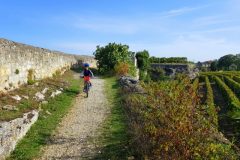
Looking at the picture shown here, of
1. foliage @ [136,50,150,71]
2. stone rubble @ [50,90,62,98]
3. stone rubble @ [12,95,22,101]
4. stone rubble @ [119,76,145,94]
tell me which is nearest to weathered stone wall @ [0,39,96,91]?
stone rubble @ [12,95,22,101]

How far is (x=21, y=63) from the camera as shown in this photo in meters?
15.6

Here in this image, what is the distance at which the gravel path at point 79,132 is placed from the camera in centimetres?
928

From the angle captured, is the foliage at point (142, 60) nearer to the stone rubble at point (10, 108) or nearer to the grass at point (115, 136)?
the grass at point (115, 136)

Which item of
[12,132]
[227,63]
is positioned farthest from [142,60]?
[227,63]

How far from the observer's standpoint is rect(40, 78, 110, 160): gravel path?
30.5 ft

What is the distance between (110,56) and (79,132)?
1989 centimetres

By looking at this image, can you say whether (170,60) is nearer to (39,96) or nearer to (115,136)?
(39,96)

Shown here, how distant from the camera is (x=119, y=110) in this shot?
14.1 metres

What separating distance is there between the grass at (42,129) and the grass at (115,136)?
1453mm

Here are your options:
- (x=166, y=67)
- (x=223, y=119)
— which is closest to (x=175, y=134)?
(x=223, y=119)

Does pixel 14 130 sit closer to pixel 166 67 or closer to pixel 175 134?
pixel 175 134

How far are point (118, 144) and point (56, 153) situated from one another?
150 centimetres

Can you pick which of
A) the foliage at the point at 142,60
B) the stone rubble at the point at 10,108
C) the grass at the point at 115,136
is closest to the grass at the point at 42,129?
the stone rubble at the point at 10,108

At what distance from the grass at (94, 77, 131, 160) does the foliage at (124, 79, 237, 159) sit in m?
0.51
